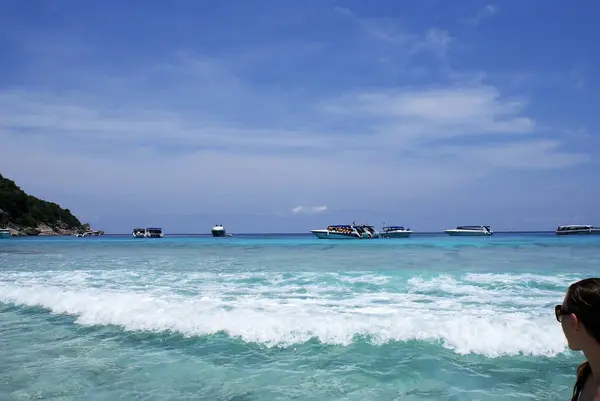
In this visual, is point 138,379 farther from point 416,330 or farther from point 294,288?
point 294,288

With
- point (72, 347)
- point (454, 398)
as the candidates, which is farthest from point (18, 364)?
point (454, 398)

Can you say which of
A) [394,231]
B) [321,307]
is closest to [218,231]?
[394,231]

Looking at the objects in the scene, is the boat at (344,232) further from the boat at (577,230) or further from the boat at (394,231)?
the boat at (577,230)

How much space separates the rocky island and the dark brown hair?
14933cm

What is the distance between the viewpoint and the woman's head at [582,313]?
6.78ft

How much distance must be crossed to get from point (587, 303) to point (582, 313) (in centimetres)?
8

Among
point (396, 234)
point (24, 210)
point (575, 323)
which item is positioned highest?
point (24, 210)

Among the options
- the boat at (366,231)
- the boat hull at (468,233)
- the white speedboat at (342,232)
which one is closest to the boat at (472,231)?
the boat hull at (468,233)

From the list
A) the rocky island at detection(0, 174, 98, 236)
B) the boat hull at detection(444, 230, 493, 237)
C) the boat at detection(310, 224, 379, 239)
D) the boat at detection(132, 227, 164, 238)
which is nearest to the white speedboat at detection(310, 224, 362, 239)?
the boat at detection(310, 224, 379, 239)

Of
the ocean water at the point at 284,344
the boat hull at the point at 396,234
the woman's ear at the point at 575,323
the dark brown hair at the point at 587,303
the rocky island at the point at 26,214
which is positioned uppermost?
the rocky island at the point at 26,214

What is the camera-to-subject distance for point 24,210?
466ft

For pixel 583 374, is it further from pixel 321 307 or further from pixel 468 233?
pixel 468 233

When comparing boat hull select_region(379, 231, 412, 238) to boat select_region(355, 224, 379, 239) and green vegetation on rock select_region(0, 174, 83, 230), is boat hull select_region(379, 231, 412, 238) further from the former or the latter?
green vegetation on rock select_region(0, 174, 83, 230)

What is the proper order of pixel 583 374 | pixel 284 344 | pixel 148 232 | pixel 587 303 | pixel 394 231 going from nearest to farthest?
1. pixel 587 303
2. pixel 583 374
3. pixel 284 344
4. pixel 394 231
5. pixel 148 232
